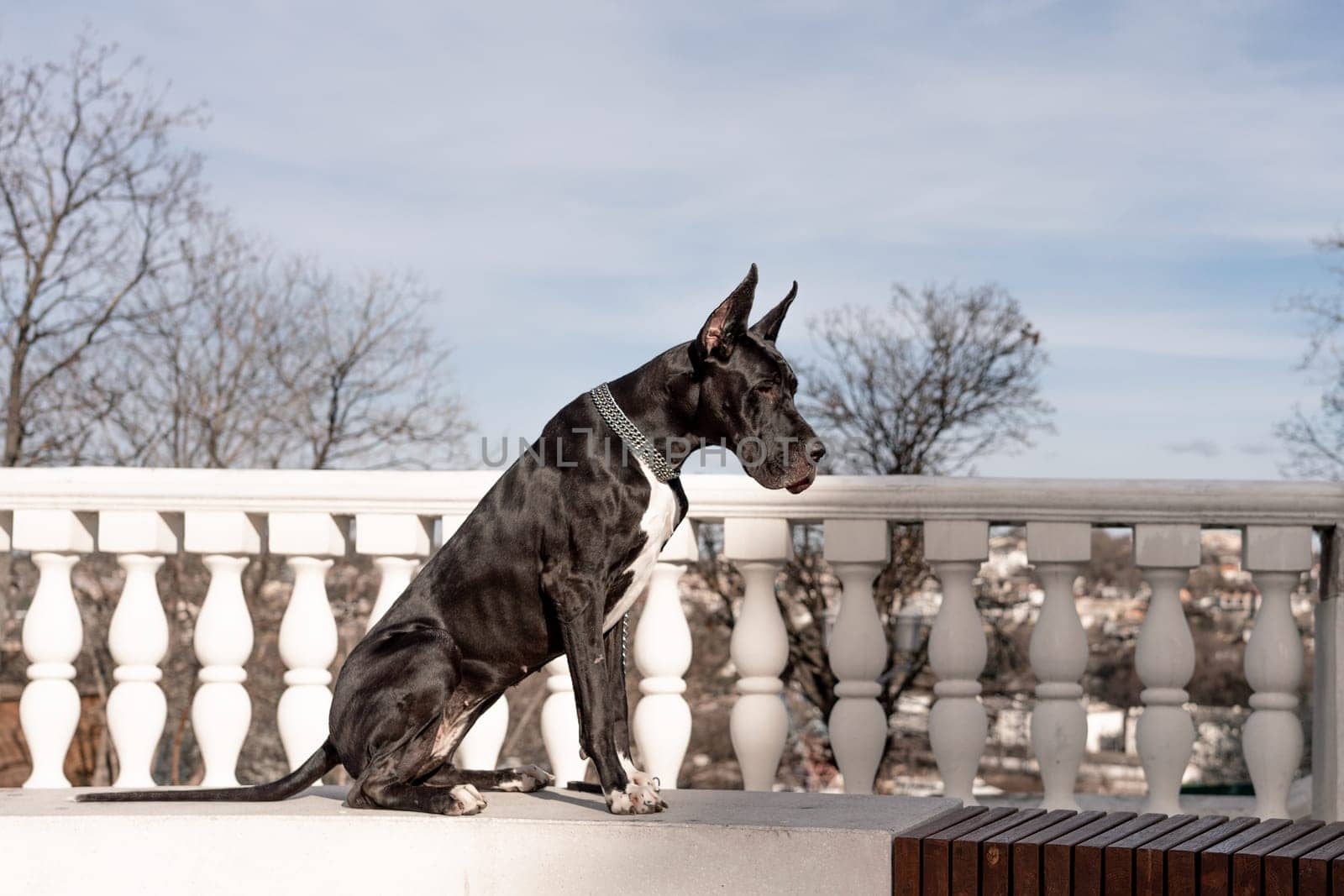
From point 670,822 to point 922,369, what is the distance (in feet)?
35.5

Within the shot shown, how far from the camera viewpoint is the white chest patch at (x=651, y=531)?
9.47 ft

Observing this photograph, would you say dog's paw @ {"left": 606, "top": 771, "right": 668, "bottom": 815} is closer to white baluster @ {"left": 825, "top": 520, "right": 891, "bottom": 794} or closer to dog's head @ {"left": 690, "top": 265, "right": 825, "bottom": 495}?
dog's head @ {"left": 690, "top": 265, "right": 825, "bottom": 495}

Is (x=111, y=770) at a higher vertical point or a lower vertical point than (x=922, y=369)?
lower

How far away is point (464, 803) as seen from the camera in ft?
9.59

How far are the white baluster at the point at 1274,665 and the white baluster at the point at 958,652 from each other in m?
0.80

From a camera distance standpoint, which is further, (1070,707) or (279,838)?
(1070,707)

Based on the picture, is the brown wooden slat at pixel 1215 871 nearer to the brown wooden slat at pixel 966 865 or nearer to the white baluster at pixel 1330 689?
the brown wooden slat at pixel 966 865

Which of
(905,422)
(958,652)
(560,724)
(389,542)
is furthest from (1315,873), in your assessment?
(905,422)

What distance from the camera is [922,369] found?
13305 millimetres

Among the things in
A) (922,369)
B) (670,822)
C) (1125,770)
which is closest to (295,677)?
(670,822)

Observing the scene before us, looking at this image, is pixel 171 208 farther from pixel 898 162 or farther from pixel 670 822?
pixel 670 822

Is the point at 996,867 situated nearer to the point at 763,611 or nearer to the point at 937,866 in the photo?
the point at 937,866

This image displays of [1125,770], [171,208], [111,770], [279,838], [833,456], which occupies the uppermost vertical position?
[171,208]

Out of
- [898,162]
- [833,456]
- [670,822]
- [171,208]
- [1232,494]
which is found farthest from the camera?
[171,208]
